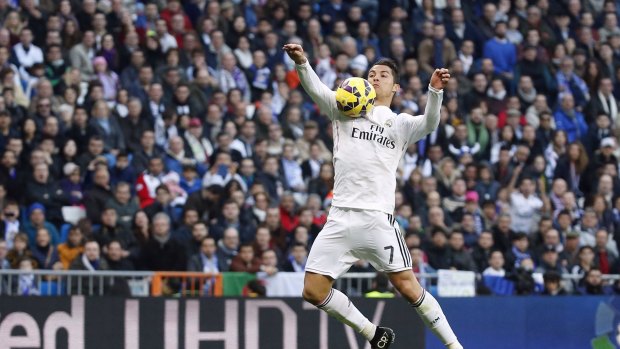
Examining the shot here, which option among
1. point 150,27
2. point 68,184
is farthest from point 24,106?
point 150,27

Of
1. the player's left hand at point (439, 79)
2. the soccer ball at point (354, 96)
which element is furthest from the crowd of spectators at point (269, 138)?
the player's left hand at point (439, 79)

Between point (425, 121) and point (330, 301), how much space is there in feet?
5.20

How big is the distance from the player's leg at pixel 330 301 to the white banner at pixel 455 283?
17.5 ft

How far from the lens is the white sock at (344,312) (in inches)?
453

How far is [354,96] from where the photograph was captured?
1134cm

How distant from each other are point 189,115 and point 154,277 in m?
4.31

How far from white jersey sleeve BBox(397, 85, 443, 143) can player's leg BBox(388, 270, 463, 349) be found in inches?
42.8

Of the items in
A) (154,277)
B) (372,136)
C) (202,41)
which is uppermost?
(202,41)

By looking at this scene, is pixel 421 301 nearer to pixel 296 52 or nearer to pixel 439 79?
pixel 439 79

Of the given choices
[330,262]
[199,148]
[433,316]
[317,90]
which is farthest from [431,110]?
[199,148]

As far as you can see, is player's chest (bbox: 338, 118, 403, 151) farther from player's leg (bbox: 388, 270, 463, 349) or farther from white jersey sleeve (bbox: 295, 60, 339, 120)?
player's leg (bbox: 388, 270, 463, 349)

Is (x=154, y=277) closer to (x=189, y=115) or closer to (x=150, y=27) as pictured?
(x=189, y=115)

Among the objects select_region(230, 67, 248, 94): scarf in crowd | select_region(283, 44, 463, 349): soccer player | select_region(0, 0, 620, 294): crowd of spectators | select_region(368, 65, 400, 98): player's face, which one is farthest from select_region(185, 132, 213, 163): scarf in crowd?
select_region(283, 44, 463, 349): soccer player

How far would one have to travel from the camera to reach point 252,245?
17.3m
